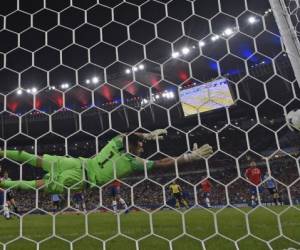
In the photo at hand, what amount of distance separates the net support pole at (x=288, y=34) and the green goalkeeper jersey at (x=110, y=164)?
1.28 metres

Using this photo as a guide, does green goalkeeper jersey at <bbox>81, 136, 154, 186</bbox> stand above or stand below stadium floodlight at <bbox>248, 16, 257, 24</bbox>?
above

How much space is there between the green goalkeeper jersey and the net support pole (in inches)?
50.3

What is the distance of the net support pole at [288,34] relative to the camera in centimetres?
145

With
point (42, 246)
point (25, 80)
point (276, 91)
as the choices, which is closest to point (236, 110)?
point (276, 91)

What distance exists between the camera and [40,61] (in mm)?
9016

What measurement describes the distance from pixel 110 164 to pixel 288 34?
1.61m

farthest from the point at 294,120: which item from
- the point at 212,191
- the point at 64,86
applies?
the point at 64,86

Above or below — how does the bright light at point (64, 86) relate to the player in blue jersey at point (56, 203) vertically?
below

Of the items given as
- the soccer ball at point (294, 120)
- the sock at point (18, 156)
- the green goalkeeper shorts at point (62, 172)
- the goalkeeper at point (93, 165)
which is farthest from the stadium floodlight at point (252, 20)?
the soccer ball at point (294, 120)

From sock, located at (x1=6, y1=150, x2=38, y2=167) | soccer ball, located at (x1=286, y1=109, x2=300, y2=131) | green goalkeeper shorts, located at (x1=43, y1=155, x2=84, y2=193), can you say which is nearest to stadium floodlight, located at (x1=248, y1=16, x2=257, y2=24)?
green goalkeeper shorts, located at (x1=43, y1=155, x2=84, y2=193)

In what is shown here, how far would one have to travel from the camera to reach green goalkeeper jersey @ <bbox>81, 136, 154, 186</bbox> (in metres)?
2.60

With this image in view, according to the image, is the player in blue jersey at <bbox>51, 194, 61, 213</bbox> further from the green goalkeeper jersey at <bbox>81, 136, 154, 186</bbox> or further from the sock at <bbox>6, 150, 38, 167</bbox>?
the sock at <bbox>6, 150, 38, 167</bbox>

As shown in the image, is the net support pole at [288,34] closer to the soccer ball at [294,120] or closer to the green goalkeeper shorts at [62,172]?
the soccer ball at [294,120]

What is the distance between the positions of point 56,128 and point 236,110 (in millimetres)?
5526
